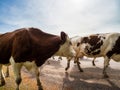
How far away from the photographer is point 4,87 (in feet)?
33.2

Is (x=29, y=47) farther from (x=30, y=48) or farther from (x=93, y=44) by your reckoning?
(x=93, y=44)

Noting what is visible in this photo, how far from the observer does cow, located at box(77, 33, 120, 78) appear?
13.3 metres

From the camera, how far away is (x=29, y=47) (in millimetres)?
8375

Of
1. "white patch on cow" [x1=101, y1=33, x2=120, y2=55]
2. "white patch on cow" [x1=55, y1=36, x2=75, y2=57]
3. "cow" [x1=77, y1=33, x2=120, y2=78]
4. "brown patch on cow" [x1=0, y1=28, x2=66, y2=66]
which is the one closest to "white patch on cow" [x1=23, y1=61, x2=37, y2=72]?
"brown patch on cow" [x1=0, y1=28, x2=66, y2=66]

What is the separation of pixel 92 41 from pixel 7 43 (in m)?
7.22

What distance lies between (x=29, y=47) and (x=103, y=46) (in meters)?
6.80

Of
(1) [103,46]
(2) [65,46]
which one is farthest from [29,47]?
(1) [103,46]

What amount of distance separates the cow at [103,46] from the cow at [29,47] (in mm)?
4617

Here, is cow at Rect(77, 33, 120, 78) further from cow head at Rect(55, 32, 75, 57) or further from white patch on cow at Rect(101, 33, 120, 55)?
cow head at Rect(55, 32, 75, 57)

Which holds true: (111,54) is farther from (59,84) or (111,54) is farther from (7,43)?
(7,43)

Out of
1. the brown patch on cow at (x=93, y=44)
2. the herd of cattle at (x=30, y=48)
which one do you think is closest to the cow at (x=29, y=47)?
the herd of cattle at (x=30, y=48)

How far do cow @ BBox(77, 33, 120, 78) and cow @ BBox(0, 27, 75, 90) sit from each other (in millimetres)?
4617

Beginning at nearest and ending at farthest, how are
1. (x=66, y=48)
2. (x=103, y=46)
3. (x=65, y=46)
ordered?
(x=65, y=46)
(x=66, y=48)
(x=103, y=46)

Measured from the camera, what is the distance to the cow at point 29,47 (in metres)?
8.33
